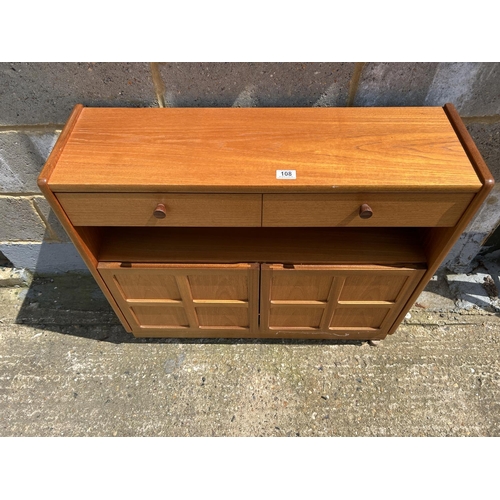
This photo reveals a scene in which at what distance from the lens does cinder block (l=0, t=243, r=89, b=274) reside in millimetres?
2543

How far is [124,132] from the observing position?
1593 mm

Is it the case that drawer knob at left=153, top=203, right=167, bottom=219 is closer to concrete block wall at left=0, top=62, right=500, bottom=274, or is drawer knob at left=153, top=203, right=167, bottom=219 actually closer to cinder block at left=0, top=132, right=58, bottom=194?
concrete block wall at left=0, top=62, right=500, bottom=274

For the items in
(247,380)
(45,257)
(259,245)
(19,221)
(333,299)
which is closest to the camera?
(259,245)

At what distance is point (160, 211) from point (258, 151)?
0.49 m

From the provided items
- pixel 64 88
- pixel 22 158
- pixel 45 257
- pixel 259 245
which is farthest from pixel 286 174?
pixel 45 257

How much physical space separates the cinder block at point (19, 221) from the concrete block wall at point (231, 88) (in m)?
0.37

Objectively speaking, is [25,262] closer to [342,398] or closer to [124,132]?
[124,132]

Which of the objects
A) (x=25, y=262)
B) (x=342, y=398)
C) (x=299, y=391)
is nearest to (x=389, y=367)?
(x=342, y=398)

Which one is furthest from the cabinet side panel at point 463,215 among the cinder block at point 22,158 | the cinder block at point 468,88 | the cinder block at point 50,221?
the cinder block at point 50,221

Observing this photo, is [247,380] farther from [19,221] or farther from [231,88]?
[19,221]

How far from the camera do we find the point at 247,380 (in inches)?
88.2

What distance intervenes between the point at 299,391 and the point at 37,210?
206 cm

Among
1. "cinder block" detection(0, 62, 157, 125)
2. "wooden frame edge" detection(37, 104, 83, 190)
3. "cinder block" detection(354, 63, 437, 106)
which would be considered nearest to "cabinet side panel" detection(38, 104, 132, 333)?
"wooden frame edge" detection(37, 104, 83, 190)

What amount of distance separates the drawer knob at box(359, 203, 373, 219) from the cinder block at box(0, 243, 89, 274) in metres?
2.04
